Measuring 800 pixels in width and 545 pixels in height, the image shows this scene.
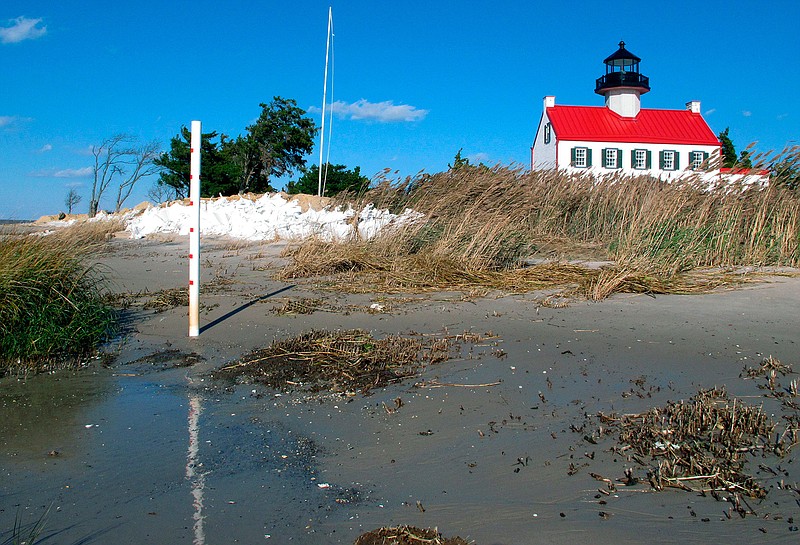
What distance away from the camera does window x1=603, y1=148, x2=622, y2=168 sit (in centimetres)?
4472

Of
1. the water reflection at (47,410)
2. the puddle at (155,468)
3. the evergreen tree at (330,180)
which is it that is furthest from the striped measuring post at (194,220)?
the evergreen tree at (330,180)

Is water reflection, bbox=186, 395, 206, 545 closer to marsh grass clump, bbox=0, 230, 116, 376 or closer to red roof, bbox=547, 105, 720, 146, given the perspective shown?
marsh grass clump, bbox=0, 230, 116, 376

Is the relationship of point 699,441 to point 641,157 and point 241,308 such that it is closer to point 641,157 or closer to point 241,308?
point 241,308

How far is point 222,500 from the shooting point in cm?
306

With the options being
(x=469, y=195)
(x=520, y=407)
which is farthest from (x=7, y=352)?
(x=469, y=195)

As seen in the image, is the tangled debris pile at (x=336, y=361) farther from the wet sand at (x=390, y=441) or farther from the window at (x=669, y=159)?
the window at (x=669, y=159)

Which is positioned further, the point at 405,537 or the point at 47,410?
the point at 47,410

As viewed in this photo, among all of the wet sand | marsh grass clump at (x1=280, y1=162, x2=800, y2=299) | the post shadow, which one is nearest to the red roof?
marsh grass clump at (x1=280, y1=162, x2=800, y2=299)

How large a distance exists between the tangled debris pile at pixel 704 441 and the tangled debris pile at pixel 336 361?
5.75 feet

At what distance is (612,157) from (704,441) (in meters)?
44.1

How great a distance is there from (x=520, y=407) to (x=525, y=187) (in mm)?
10464

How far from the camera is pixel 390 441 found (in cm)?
378

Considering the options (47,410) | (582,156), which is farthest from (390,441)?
(582,156)

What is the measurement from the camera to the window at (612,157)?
147ft
